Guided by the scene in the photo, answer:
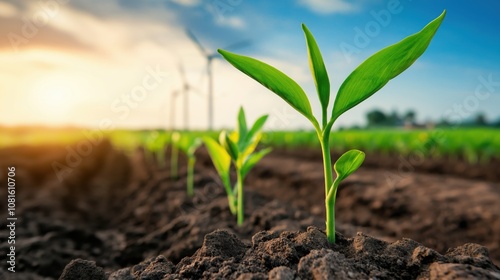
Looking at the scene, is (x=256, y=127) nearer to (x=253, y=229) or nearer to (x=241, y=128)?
(x=241, y=128)

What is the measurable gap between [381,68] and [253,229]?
176cm

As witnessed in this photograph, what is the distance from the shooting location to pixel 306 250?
63.7 inches

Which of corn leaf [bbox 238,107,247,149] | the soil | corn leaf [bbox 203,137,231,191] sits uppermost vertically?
corn leaf [bbox 238,107,247,149]

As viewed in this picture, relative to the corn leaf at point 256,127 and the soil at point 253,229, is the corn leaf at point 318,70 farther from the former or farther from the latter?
the corn leaf at point 256,127

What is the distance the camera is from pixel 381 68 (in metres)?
A: 1.57

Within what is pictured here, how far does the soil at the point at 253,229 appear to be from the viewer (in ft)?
5.06

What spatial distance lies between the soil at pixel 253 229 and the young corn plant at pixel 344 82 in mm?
305

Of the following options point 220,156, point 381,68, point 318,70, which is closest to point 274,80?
point 318,70

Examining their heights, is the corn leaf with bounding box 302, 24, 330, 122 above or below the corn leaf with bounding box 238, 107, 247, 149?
above

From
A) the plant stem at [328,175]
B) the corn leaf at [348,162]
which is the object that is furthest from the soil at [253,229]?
the corn leaf at [348,162]

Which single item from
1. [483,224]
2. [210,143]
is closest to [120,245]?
[210,143]

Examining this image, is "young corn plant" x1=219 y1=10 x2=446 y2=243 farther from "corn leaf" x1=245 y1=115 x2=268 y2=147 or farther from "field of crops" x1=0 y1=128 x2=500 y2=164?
"field of crops" x1=0 y1=128 x2=500 y2=164

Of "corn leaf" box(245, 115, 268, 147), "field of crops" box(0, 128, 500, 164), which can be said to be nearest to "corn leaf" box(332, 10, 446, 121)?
"corn leaf" box(245, 115, 268, 147)

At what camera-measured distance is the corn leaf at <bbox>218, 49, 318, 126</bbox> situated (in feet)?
5.27
